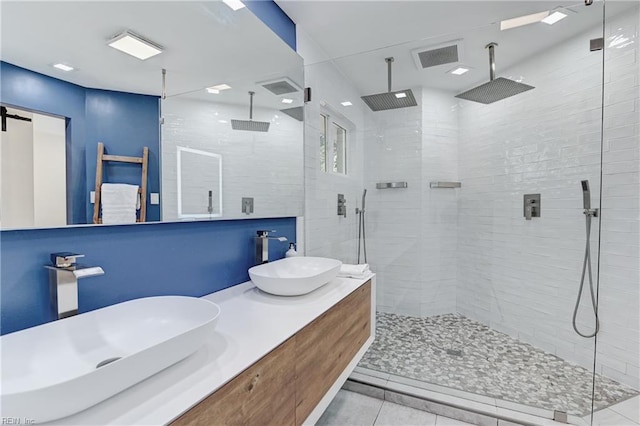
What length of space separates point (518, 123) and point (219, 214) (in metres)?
2.72

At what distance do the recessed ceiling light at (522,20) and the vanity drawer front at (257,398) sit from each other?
256 centimetres

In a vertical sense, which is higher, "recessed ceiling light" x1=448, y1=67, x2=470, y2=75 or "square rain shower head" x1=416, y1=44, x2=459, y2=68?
"square rain shower head" x1=416, y1=44, x2=459, y2=68

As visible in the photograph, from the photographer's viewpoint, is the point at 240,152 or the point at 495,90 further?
the point at 495,90

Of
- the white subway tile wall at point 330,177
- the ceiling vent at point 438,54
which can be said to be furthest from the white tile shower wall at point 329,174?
the ceiling vent at point 438,54

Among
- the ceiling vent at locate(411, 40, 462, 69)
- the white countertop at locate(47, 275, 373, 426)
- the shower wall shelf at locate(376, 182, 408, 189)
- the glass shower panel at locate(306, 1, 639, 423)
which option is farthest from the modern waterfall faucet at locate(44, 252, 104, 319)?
Result: the shower wall shelf at locate(376, 182, 408, 189)

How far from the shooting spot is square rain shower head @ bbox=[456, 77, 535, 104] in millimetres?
2674

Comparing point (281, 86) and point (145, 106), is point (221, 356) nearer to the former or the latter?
point (145, 106)

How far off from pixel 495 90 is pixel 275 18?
6.58 feet

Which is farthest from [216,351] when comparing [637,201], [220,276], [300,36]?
[637,201]

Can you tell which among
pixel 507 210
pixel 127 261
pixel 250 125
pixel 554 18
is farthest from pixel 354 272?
pixel 554 18

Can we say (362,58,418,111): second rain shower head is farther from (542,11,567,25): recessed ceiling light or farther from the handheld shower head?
the handheld shower head

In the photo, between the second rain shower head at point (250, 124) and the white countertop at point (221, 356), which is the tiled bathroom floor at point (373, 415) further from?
the second rain shower head at point (250, 124)

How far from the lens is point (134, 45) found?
1144mm

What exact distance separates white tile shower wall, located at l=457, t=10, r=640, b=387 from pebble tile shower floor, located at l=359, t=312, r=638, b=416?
0.15 meters
